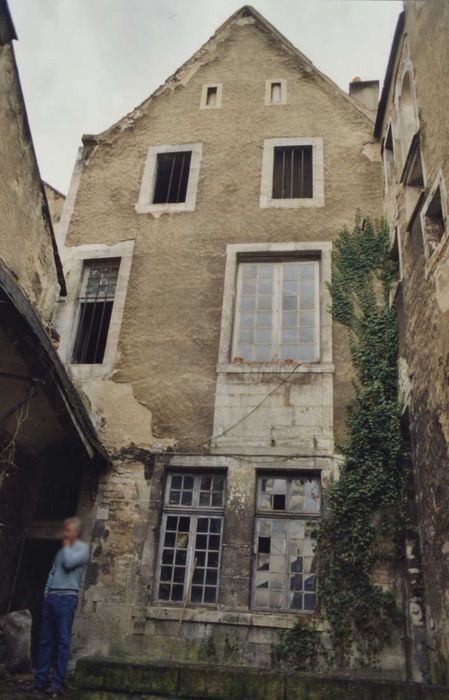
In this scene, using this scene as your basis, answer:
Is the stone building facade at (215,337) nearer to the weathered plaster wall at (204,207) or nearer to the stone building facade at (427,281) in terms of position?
the weathered plaster wall at (204,207)

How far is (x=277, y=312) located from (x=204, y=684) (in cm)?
696

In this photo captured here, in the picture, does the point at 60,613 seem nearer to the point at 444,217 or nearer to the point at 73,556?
the point at 73,556

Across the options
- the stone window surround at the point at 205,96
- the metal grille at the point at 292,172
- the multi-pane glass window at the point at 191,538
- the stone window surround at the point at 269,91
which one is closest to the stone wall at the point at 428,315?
the metal grille at the point at 292,172

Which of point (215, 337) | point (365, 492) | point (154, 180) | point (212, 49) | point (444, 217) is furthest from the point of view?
point (212, 49)

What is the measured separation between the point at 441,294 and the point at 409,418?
74.8 inches

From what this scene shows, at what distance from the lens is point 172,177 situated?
11.7m

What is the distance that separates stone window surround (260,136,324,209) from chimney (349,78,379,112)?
2411mm

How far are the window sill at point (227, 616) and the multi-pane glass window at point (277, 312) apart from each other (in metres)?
3.73

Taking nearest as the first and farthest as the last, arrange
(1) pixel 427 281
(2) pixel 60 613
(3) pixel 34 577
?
(2) pixel 60 613
(1) pixel 427 281
(3) pixel 34 577

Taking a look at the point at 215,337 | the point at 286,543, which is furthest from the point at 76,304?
the point at 286,543

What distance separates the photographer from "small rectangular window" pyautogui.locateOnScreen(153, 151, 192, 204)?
1152 centimetres

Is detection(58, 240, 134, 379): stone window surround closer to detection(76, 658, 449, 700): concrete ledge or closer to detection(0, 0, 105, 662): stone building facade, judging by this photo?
detection(0, 0, 105, 662): stone building facade

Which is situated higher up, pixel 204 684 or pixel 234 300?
pixel 234 300

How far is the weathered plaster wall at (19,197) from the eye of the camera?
309 inches
